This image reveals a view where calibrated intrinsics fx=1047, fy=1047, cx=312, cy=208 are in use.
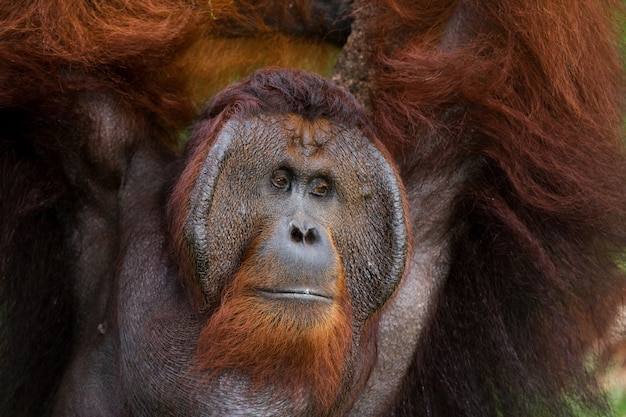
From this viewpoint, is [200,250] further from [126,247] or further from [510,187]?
[510,187]

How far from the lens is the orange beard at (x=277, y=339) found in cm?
291

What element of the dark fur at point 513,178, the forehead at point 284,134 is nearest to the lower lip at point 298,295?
the forehead at point 284,134

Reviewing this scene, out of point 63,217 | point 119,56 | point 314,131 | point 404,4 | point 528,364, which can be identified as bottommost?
point 63,217

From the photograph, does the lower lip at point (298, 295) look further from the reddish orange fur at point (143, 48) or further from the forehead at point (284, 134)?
the reddish orange fur at point (143, 48)

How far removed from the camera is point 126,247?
11.3 feet

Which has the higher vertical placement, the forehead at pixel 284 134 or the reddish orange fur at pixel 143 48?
the forehead at pixel 284 134

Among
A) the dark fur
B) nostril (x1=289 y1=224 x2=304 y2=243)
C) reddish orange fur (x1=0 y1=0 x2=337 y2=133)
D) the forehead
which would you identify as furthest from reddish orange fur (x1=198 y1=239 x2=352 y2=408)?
reddish orange fur (x1=0 y1=0 x2=337 y2=133)

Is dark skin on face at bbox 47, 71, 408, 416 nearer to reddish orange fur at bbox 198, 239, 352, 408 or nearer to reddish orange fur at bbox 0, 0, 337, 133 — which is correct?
reddish orange fur at bbox 198, 239, 352, 408

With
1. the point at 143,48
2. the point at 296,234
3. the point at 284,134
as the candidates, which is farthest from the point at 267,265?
the point at 143,48

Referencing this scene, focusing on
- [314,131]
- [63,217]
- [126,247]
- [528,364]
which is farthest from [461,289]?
[63,217]

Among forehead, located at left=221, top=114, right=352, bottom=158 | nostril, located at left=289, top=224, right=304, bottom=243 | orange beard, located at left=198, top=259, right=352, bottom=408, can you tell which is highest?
forehead, located at left=221, top=114, right=352, bottom=158

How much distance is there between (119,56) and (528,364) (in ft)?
5.75

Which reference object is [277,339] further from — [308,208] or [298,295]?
[308,208]

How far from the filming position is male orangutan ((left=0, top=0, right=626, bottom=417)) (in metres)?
3.04
